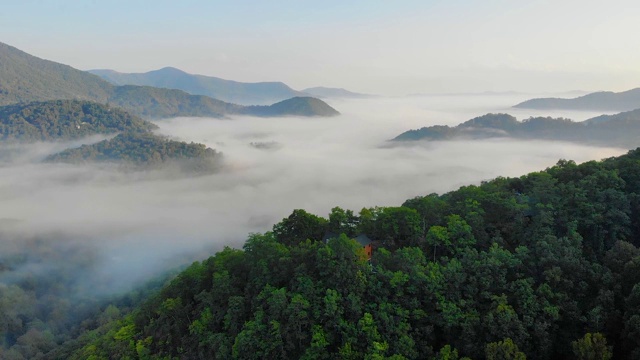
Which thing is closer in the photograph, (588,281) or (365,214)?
(588,281)

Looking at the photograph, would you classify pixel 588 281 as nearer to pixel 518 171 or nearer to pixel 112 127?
pixel 518 171

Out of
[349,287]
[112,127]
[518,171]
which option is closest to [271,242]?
[349,287]

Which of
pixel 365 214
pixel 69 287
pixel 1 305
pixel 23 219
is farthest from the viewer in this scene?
pixel 23 219

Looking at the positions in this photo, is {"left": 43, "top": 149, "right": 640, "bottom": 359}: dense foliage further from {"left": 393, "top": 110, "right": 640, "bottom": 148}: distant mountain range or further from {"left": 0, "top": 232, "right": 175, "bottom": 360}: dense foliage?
{"left": 393, "top": 110, "right": 640, "bottom": 148}: distant mountain range

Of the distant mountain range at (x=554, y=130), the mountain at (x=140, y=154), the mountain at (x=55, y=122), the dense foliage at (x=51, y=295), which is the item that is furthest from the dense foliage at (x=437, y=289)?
the mountain at (x=55, y=122)

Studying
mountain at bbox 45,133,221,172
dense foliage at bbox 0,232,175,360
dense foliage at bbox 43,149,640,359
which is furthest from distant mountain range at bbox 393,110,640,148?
dense foliage at bbox 0,232,175,360

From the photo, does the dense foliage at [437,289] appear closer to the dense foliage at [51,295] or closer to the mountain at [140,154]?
the dense foliage at [51,295]

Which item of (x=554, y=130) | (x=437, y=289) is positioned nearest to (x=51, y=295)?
(x=437, y=289)
